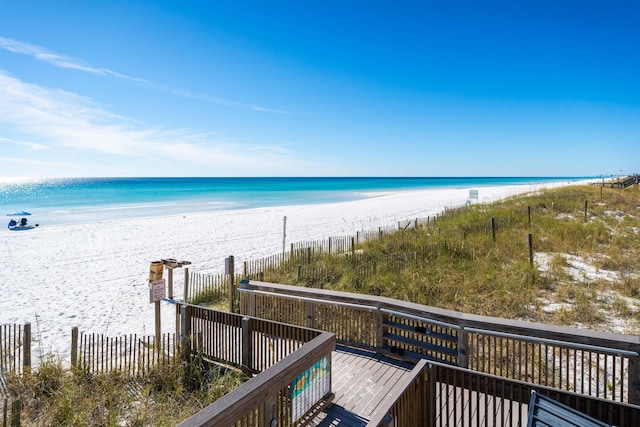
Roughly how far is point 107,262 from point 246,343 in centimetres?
1315

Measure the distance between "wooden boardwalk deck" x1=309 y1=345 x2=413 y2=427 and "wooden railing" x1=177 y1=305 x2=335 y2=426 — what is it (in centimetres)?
22

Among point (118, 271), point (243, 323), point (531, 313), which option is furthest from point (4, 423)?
point (118, 271)

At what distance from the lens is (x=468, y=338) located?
4.93 m

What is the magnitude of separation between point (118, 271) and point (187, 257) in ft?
10.1

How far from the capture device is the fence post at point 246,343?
5316 mm

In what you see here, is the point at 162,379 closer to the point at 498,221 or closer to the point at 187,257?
the point at 187,257

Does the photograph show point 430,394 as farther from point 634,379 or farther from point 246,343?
point 246,343

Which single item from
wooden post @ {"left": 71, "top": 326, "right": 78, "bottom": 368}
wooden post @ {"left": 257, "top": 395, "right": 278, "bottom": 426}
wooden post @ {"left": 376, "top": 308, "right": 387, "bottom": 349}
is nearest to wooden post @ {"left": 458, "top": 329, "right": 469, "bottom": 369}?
wooden post @ {"left": 376, "top": 308, "right": 387, "bottom": 349}

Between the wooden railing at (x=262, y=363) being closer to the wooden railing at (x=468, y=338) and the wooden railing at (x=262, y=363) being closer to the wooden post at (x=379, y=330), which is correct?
the wooden railing at (x=468, y=338)

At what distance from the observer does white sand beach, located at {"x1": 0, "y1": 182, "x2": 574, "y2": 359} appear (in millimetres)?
9227

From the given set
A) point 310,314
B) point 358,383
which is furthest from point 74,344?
point 358,383

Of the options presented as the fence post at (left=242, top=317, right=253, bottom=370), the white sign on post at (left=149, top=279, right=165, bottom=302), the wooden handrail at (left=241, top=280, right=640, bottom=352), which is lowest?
the fence post at (left=242, top=317, right=253, bottom=370)

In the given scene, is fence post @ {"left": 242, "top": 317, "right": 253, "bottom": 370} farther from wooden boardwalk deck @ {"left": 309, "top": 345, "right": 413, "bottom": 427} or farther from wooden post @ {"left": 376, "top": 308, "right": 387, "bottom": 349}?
wooden post @ {"left": 376, "top": 308, "right": 387, "bottom": 349}

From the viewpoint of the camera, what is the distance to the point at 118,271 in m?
14.1
